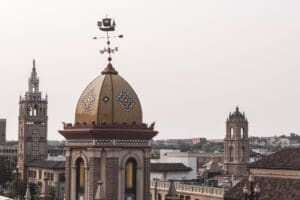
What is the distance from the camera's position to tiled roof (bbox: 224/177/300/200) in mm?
43906

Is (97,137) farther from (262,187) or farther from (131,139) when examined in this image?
(262,187)

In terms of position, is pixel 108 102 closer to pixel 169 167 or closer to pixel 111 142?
pixel 111 142

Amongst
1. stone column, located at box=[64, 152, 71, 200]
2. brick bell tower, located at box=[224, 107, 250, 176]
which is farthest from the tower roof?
stone column, located at box=[64, 152, 71, 200]

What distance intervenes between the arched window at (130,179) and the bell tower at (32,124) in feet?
343

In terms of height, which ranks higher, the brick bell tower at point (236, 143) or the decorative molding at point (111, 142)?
the brick bell tower at point (236, 143)

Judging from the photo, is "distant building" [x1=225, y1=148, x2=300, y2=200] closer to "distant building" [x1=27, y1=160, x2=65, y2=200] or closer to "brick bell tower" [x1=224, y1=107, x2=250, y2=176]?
"distant building" [x1=27, y1=160, x2=65, y2=200]

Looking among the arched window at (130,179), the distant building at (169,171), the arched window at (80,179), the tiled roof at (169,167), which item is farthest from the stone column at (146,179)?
the tiled roof at (169,167)

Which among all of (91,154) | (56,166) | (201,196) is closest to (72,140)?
(91,154)

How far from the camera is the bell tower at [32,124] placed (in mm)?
125750

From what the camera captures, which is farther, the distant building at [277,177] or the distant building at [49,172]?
the distant building at [49,172]

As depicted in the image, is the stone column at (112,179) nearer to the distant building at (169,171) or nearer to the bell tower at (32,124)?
the distant building at (169,171)

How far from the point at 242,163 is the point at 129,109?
3746 inches

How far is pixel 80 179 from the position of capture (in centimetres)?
2219

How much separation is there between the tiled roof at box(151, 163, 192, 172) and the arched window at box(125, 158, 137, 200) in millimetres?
70975
